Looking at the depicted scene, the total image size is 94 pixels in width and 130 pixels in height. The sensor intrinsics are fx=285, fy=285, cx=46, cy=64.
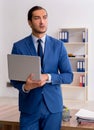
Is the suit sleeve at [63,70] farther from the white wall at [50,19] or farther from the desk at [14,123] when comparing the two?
the white wall at [50,19]

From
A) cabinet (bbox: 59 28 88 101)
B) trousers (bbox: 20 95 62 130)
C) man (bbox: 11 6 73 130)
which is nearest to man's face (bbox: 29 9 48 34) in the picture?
man (bbox: 11 6 73 130)

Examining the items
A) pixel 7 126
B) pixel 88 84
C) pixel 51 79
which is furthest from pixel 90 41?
pixel 51 79

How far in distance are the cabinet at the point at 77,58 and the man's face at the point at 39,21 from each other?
14.6 feet

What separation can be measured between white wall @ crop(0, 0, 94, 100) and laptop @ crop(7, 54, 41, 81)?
4.74 m

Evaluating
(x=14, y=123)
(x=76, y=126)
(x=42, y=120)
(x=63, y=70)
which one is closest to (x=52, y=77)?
(x=63, y=70)

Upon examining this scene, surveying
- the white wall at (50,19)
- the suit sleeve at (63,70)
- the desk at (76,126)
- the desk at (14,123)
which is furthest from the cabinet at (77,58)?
the suit sleeve at (63,70)

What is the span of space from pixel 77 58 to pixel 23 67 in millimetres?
4629

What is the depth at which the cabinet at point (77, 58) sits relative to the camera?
6352mm

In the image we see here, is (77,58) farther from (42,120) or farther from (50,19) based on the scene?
(42,120)

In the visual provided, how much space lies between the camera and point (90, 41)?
21.2 feet

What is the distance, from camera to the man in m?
1.88

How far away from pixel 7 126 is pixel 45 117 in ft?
2.41

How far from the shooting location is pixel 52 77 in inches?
73.4

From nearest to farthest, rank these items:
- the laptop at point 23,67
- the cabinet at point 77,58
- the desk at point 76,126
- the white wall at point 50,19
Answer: the laptop at point 23,67, the desk at point 76,126, the cabinet at point 77,58, the white wall at point 50,19
